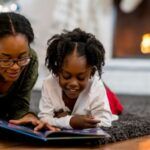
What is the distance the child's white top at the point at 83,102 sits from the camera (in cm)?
124

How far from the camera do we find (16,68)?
111cm

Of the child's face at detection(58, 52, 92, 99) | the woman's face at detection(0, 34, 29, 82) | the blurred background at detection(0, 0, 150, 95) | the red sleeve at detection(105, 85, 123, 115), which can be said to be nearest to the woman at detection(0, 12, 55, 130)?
the woman's face at detection(0, 34, 29, 82)

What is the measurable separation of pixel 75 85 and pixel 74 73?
0.03m

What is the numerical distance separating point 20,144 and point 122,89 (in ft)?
6.31

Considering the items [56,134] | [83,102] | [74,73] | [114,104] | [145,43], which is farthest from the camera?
[145,43]

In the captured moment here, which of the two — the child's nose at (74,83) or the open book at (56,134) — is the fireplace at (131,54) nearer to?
the child's nose at (74,83)

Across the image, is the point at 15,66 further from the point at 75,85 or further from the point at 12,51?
the point at 75,85

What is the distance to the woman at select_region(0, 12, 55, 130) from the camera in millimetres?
1104

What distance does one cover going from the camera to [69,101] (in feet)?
4.22

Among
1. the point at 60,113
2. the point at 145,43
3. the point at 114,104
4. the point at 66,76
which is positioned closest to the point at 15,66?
the point at 66,76

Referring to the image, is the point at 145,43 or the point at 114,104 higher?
the point at 145,43

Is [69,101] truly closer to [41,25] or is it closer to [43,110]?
[43,110]

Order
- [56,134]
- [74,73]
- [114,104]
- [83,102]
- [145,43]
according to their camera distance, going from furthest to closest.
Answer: [145,43]
[114,104]
[83,102]
[74,73]
[56,134]

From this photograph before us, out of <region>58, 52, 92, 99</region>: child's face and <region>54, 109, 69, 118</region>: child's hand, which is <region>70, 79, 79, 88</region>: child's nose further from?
<region>54, 109, 69, 118</region>: child's hand
